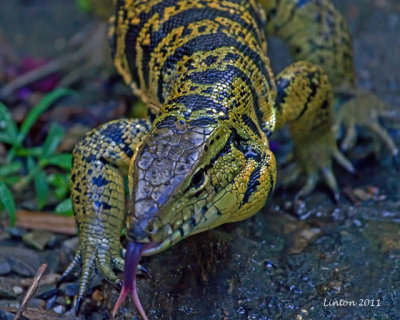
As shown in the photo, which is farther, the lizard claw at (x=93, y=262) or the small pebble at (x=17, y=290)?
the small pebble at (x=17, y=290)

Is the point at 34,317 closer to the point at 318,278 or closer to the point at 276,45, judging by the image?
the point at 318,278

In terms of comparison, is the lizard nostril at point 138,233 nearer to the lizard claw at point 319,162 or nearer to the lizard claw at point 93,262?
the lizard claw at point 93,262

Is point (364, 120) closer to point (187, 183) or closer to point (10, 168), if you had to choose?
point (187, 183)

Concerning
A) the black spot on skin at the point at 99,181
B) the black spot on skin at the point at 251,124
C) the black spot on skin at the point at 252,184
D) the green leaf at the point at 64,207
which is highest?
the black spot on skin at the point at 251,124

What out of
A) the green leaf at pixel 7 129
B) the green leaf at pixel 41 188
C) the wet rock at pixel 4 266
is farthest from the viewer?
the green leaf at pixel 7 129

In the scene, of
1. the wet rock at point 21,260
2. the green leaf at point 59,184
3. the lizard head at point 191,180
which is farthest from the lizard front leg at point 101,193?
the green leaf at point 59,184

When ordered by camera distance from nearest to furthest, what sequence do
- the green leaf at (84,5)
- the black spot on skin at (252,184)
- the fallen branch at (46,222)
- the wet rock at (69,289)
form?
1. the black spot on skin at (252,184)
2. the wet rock at (69,289)
3. the fallen branch at (46,222)
4. the green leaf at (84,5)

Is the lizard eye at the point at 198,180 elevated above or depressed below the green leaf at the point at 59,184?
above

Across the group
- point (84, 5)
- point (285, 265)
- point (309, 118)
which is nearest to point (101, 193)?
point (285, 265)
